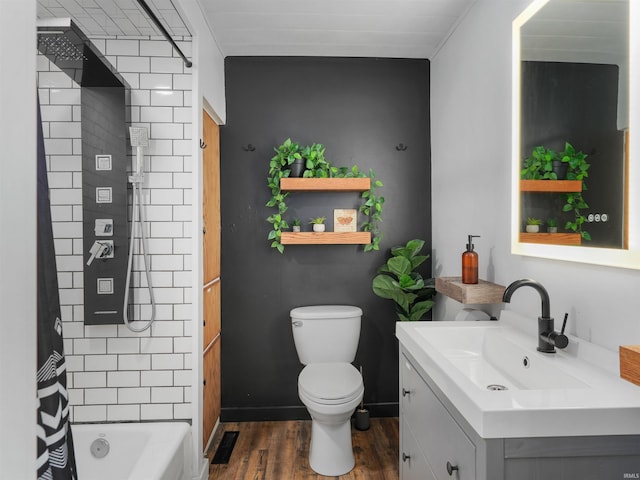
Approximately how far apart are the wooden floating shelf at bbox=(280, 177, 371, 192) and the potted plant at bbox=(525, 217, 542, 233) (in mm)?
1224

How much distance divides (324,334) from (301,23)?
1882 mm

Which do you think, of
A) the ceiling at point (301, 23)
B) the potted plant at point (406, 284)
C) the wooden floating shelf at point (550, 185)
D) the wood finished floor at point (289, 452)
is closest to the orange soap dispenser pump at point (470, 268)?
the wooden floating shelf at point (550, 185)

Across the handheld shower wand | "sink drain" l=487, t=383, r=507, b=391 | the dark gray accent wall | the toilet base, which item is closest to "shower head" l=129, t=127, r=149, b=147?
the handheld shower wand

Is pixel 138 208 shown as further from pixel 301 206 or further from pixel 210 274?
pixel 301 206

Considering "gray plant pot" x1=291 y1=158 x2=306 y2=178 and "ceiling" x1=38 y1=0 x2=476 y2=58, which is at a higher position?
"ceiling" x1=38 y1=0 x2=476 y2=58

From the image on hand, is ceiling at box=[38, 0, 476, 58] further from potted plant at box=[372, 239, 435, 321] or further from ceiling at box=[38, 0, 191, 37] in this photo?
potted plant at box=[372, 239, 435, 321]

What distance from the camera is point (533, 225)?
5.21 ft

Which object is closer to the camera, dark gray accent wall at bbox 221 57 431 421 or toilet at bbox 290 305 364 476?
toilet at bbox 290 305 364 476

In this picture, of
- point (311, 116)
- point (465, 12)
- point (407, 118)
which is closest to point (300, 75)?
point (311, 116)

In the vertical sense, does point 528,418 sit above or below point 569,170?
below

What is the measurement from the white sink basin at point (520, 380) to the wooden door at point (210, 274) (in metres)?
1.27

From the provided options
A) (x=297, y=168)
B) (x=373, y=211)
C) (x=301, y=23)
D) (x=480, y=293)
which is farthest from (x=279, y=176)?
(x=480, y=293)

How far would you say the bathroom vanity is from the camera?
3.02 ft

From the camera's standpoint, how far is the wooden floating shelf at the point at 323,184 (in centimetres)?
265
